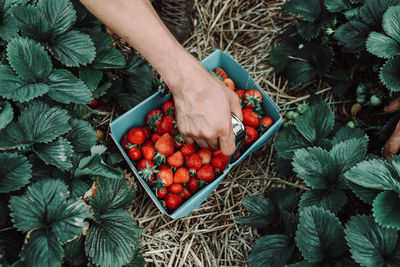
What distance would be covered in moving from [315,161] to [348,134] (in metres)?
0.23

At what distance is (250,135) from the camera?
4.17 feet

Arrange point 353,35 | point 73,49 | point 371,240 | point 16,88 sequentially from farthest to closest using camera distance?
point 353,35 < point 73,49 < point 16,88 < point 371,240

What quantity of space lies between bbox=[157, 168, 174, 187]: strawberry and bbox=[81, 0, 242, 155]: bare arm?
0.85ft

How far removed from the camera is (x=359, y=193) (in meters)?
A: 0.97

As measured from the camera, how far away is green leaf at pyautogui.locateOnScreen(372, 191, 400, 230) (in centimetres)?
88

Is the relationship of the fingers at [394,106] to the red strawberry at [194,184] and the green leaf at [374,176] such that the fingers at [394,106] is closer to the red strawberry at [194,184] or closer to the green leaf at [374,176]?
the green leaf at [374,176]

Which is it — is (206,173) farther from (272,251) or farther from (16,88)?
(16,88)

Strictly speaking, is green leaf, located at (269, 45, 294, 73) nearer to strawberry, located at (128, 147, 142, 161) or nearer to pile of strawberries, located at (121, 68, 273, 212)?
pile of strawberries, located at (121, 68, 273, 212)

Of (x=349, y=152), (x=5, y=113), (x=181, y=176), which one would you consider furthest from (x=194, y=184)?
(x=5, y=113)

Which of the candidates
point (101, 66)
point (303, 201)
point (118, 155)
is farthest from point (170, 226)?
point (101, 66)

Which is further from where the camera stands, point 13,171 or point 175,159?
point 175,159

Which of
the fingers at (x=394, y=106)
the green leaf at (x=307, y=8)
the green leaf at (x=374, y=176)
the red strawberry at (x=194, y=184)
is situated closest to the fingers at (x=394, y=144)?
the fingers at (x=394, y=106)

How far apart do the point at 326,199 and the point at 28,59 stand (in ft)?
3.32

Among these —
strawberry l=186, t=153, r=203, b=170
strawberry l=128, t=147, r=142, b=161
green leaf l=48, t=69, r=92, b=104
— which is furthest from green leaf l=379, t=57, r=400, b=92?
green leaf l=48, t=69, r=92, b=104
